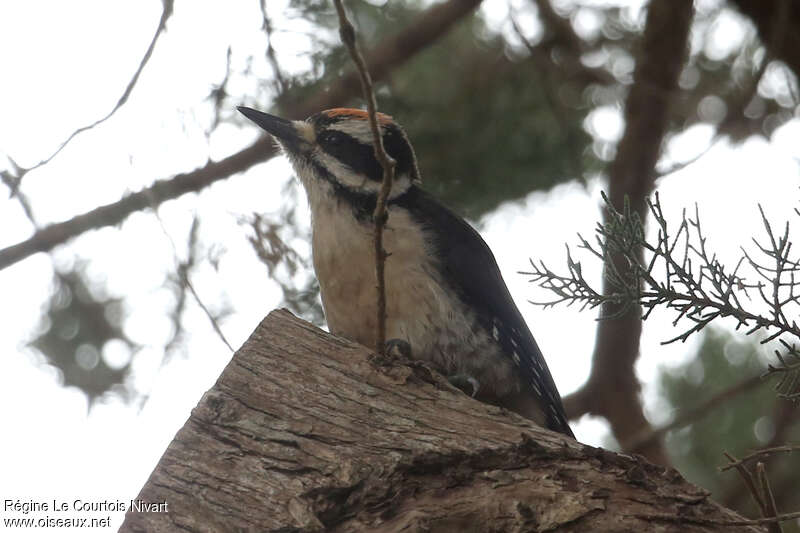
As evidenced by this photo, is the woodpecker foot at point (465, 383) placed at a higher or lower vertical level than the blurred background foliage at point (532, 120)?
lower

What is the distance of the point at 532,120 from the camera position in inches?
216

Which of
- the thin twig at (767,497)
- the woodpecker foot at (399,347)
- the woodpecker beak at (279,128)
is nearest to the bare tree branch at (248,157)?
the woodpecker beak at (279,128)

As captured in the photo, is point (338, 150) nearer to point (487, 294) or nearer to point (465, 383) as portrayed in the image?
point (487, 294)

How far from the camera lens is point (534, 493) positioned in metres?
2.47

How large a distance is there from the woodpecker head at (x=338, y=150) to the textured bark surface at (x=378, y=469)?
1.18 meters

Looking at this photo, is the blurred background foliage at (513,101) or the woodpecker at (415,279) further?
the blurred background foliage at (513,101)

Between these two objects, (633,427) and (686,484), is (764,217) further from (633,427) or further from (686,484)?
(633,427)

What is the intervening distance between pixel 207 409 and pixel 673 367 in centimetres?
411

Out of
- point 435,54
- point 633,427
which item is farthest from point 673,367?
point 435,54

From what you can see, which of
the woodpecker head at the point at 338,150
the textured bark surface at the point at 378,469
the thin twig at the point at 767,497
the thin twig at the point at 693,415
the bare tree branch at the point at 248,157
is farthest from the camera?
the thin twig at the point at 693,415

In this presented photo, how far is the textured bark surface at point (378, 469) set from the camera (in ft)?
8.00

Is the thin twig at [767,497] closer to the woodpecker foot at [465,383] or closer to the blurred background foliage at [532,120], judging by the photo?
the woodpecker foot at [465,383]

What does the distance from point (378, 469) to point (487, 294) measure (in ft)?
4.06

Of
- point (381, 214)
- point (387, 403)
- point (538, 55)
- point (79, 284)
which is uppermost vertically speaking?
point (538, 55)
